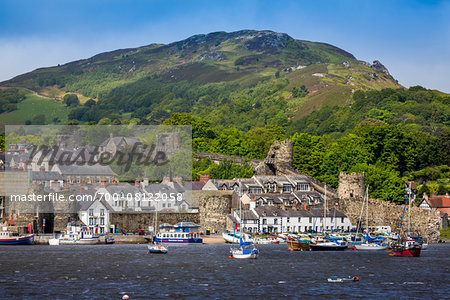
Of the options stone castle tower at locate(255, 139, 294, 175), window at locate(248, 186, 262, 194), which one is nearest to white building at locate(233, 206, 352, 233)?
window at locate(248, 186, 262, 194)

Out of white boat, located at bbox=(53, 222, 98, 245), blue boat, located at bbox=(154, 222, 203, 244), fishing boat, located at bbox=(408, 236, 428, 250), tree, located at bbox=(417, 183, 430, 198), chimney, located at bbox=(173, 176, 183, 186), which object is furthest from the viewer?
tree, located at bbox=(417, 183, 430, 198)

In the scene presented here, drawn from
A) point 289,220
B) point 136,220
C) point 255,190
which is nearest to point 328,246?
point 289,220

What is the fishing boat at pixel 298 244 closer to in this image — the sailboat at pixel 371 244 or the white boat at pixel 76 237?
the sailboat at pixel 371 244

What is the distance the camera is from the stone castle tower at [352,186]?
101 meters

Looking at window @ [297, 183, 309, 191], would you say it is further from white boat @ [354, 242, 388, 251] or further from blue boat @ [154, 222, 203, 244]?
white boat @ [354, 242, 388, 251]

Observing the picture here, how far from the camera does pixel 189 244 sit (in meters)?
87.2

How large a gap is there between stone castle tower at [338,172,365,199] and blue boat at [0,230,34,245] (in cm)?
4064

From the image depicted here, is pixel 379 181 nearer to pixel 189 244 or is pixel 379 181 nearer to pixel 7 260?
pixel 189 244

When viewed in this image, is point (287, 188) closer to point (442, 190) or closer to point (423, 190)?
point (423, 190)

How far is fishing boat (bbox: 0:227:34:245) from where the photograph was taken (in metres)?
80.9

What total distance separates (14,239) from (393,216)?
146 ft

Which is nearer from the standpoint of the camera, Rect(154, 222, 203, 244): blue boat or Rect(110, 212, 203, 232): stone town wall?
Rect(154, 222, 203, 244): blue boat

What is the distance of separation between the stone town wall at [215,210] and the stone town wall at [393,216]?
15.2 meters

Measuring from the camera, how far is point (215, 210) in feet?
301
